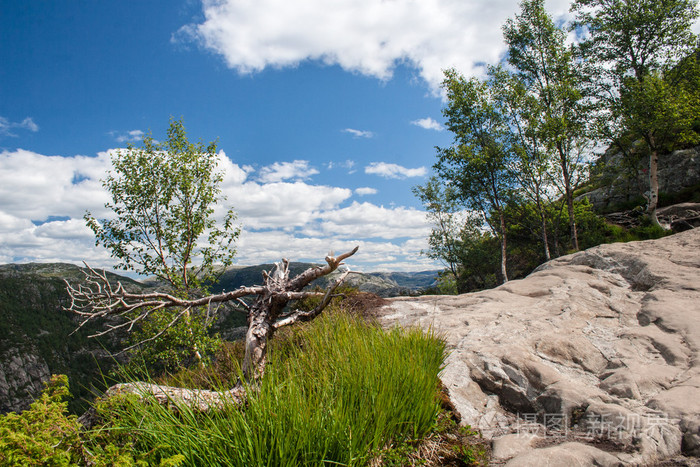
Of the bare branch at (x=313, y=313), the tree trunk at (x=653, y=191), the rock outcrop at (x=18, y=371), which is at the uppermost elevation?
the tree trunk at (x=653, y=191)

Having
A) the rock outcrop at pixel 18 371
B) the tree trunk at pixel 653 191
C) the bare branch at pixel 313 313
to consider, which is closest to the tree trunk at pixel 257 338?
the bare branch at pixel 313 313

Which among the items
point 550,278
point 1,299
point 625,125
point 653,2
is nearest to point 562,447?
point 550,278

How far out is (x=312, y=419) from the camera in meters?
3.29

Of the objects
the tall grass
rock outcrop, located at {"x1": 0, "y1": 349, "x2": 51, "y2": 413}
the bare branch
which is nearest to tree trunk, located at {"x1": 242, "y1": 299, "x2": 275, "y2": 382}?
the bare branch

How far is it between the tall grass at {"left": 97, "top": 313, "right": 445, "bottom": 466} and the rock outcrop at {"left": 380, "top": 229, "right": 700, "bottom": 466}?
4.53ft

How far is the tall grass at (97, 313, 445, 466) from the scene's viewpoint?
303 cm

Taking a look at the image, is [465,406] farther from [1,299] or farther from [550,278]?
[1,299]

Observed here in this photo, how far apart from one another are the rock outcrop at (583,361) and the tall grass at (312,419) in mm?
1380

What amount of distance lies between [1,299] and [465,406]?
785 feet

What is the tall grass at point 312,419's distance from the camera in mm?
3027

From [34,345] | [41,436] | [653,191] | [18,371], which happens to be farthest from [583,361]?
[18,371]

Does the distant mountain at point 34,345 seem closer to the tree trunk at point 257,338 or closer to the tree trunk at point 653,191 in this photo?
the tree trunk at point 257,338

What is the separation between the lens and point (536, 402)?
538cm

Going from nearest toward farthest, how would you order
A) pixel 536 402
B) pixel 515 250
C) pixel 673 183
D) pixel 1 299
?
pixel 536 402
pixel 673 183
pixel 515 250
pixel 1 299
